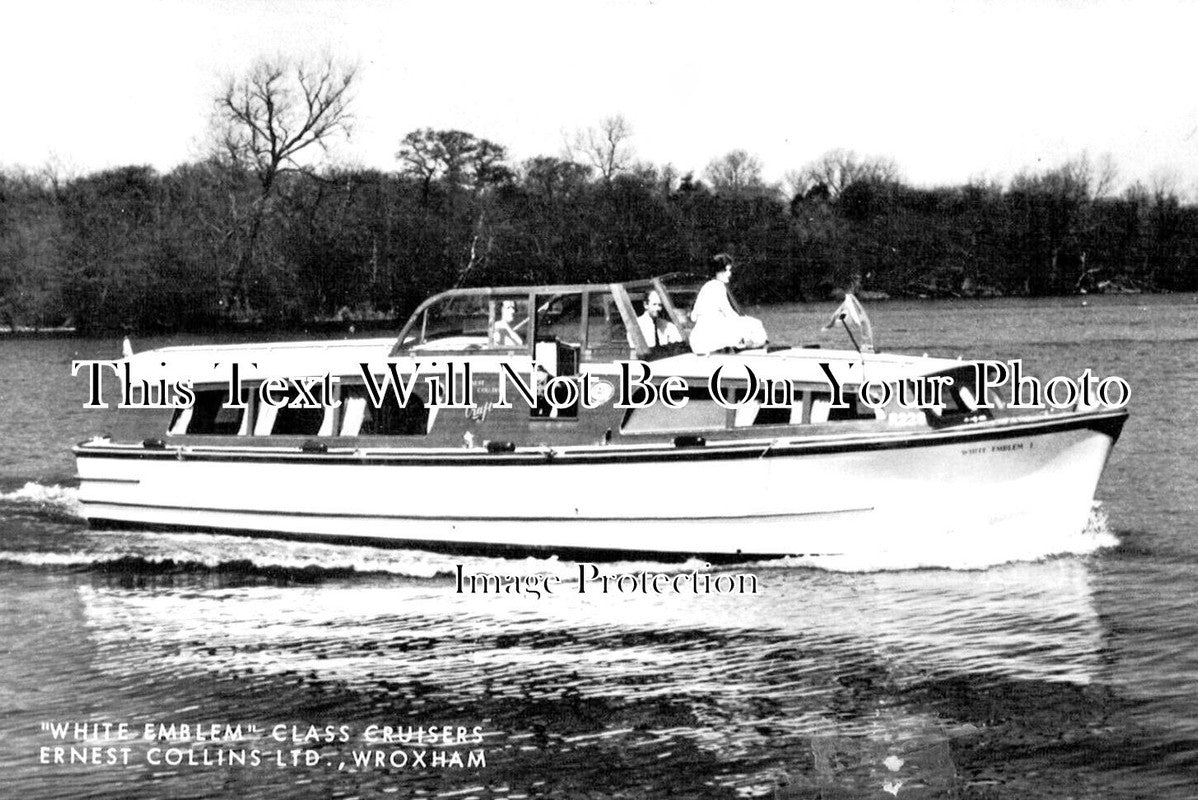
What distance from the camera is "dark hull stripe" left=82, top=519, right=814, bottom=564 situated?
694 inches

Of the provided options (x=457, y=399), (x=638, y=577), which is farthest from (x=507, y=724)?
(x=457, y=399)

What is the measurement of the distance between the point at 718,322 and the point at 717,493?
1.98 meters

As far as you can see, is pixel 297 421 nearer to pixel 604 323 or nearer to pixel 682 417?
pixel 604 323

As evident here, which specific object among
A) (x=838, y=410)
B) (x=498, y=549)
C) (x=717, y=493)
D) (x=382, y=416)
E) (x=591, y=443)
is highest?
(x=838, y=410)

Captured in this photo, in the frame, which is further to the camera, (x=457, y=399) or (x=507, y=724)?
(x=457, y=399)

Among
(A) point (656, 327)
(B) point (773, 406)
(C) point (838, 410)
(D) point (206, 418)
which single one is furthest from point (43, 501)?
(C) point (838, 410)

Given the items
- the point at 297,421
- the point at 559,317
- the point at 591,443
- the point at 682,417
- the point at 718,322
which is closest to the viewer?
the point at 682,417

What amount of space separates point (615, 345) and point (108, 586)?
661 centimetres

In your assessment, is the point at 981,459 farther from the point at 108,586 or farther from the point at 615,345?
the point at 108,586

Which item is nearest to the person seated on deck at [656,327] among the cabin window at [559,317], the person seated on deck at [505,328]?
the cabin window at [559,317]

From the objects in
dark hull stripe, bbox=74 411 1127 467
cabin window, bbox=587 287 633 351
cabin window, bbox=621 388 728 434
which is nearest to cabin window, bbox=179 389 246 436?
dark hull stripe, bbox=74 411 1127 467

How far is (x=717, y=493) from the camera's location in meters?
17.2

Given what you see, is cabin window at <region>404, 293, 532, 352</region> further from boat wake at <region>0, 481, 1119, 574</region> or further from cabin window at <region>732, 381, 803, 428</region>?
cabin window at <region>732, 381, 803, 428</region>

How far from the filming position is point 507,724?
13.2m
